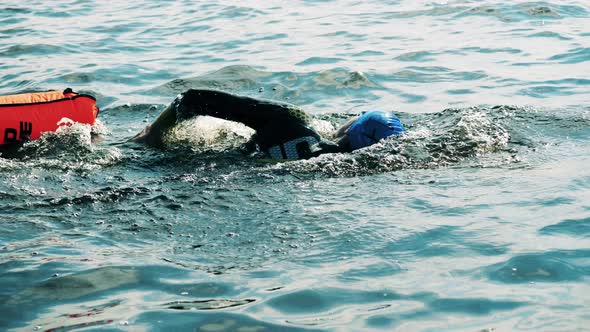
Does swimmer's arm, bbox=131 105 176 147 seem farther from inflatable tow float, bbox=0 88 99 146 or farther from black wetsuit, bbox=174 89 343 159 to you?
inflatable tow float, bbox=0 88 99 146

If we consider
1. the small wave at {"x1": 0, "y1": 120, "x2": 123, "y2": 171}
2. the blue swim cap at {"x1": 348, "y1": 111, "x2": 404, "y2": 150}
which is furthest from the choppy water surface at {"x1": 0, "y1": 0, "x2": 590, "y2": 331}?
the blue swim cap at {"x1": 348, "y1": 111, "x2": 404, "y2": 150}

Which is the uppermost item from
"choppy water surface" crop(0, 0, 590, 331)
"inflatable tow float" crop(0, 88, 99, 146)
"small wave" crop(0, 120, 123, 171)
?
"inflatable tow float" crop(0, 88, 99, 146)

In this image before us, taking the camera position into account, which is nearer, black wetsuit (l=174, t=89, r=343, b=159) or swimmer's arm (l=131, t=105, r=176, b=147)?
black wetsuit (l=174, t=89, r=343, b=159)

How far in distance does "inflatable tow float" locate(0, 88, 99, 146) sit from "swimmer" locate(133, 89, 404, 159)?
111 centimetres

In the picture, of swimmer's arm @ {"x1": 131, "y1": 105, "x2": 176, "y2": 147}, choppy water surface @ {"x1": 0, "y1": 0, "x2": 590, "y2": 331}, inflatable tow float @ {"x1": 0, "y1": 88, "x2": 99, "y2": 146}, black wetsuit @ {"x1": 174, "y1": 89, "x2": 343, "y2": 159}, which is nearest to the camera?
choppy water surface @ {"x1": 0, "y1": 0, "x2": 590, "y2": 331}

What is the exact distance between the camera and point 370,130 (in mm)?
7688

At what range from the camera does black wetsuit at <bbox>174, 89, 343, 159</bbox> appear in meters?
7.46

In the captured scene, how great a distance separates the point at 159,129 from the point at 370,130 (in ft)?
6.76

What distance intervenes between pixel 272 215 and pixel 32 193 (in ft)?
6.84

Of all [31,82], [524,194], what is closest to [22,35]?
[31,82]

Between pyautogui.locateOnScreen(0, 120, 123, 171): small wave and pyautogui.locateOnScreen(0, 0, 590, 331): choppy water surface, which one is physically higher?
pyautogui.locateOnScreen(0, 120, 123, 171): small wave

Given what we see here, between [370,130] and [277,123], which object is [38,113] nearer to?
[277,123]

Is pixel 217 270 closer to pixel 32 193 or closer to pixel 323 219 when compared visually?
pixel 323 219

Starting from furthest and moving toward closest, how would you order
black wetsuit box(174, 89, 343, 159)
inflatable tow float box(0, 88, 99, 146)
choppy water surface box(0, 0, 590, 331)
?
inflatable tow float box(0, 88, 99, 146) < black wetsuit box(174, 89, 343, 159) < choppy water surface box(0, 0, 590, 331)
